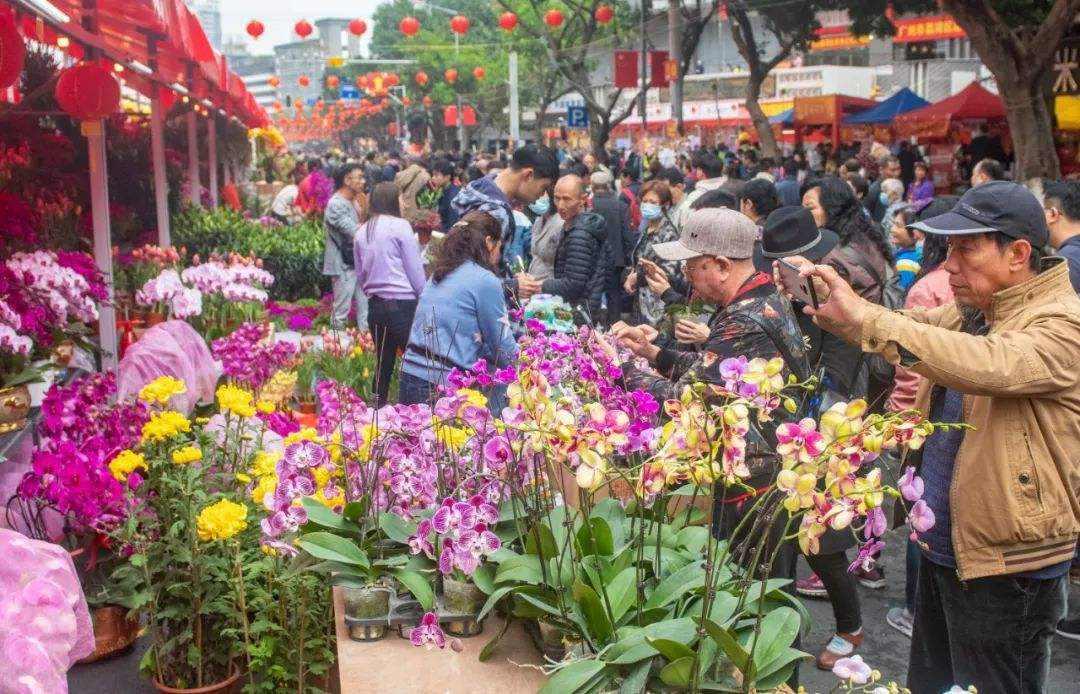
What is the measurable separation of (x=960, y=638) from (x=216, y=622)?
2310 millimetres

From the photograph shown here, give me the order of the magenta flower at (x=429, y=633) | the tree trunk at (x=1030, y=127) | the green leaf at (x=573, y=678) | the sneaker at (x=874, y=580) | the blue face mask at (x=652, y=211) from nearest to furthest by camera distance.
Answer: the green leaf at (x=573, y=678)
the magenta flower at (x=429, y=633)
the sneaker at (x=874, y=580)
the blue face mask at (x=652, y=211)
the tree trunk at (x=1030, y=127)

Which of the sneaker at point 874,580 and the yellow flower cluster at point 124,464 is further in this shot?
the sneaker at point 874,580

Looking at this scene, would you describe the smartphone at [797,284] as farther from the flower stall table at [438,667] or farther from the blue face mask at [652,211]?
the blue face mask at [652,211]

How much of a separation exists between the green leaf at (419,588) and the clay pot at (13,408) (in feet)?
8.24

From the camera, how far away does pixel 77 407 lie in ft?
13.4

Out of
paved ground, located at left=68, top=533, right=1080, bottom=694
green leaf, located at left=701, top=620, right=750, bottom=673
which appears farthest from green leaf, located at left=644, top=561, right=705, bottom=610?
paved ground, located at left=68, top=533, right=1080, bottom=694

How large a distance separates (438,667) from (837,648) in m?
2.55

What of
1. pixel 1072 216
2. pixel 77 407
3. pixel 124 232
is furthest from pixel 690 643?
pixel 124 232

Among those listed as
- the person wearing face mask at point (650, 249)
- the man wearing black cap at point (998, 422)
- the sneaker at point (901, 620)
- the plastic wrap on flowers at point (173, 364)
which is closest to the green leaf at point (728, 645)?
the man wearing black cap at point (998, 422)

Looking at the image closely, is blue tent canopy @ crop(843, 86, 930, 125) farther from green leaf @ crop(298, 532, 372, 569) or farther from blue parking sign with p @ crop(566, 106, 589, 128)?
green leaf @ crop(298, 532, 372, 569)

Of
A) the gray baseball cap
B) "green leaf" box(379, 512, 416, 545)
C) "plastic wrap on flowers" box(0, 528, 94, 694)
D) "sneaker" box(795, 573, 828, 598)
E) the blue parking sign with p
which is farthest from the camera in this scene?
the blue parking sign with p

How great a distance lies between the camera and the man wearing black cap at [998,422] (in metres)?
2.72

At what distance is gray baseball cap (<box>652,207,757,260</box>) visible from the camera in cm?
361

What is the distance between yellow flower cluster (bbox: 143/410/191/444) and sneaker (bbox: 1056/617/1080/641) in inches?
149
